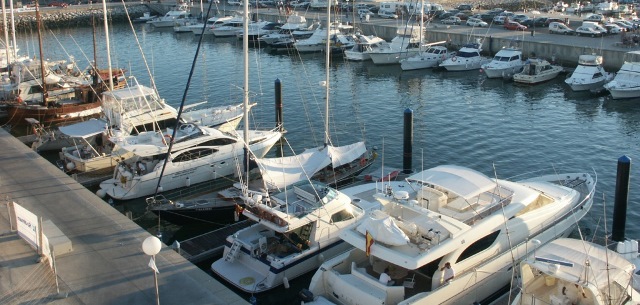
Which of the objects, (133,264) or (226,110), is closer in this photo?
(133,264)

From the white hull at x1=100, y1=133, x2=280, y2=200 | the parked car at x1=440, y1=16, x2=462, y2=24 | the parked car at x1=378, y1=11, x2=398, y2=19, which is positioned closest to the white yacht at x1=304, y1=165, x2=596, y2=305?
the white hull at x1=100, y1=133, x2=280, y2=200

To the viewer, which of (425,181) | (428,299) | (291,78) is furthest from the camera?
(291,78)

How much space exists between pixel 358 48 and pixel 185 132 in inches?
1299

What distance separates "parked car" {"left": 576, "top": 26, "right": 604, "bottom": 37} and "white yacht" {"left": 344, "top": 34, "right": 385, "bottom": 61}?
17841 millimetres

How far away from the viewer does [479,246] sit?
711 inches

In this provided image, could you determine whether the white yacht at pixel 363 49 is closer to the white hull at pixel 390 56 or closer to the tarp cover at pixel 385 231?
the white hull at pixel 390 56

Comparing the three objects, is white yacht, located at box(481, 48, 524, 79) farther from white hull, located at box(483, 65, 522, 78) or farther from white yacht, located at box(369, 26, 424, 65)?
white yacht, located at box(369, 26, 424, 65)

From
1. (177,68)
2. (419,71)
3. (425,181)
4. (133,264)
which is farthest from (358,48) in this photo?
(133,264)

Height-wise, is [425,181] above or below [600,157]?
above

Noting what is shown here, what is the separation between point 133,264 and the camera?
17.0 meters

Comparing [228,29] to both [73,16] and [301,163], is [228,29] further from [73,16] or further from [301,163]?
[301,163]

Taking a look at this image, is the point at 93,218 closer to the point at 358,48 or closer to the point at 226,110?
the point at 226,110

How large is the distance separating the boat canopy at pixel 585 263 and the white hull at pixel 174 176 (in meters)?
13.3

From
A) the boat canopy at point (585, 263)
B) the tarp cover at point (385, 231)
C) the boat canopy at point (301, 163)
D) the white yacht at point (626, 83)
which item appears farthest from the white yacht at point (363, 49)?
the boat canopy at point (585, 263)
